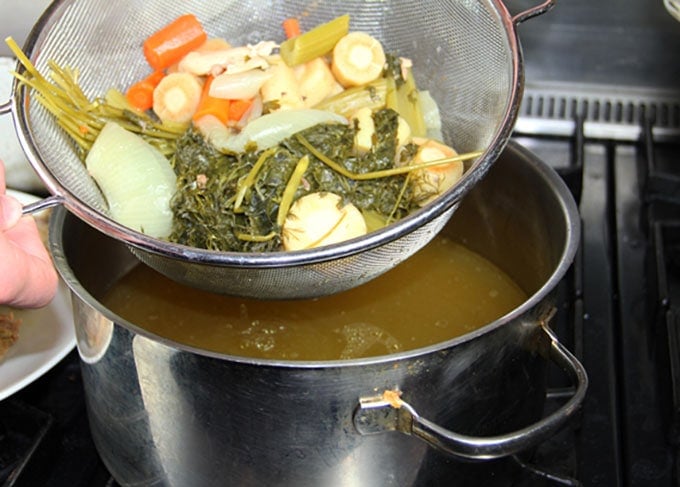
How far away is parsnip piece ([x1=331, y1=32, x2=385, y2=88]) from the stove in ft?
1.44

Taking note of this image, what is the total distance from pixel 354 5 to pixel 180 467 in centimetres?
84

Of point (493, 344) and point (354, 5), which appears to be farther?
point (354, 5)

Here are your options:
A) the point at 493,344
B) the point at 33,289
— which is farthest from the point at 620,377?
the point at 33,289

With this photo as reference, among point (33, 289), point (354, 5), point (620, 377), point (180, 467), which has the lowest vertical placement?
point (620, 377)

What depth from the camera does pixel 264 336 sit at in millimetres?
1476

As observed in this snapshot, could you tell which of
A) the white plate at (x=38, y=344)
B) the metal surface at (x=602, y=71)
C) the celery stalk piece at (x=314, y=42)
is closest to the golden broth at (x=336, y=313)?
the white plate at (x=38, y=344)

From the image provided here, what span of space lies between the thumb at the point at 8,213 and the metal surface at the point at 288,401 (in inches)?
5.4

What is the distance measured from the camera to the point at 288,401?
1.09 metres

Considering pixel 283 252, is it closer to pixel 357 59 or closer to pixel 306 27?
pixel 357 59

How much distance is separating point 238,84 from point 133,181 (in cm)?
23

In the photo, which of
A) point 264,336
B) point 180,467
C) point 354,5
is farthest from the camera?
point 354,5

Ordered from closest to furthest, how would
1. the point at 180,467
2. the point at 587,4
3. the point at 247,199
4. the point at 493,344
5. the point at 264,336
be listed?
1. the point at 493,344
2. the point at 180,467
3. the point at 247,199
4. the point at 264,336
5. the point at 587,4

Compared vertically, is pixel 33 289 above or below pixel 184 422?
above

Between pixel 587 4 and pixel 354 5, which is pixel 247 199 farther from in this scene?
pixel 587 4
